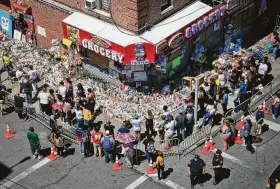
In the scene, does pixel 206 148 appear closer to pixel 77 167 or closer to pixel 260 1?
pixel 77 167

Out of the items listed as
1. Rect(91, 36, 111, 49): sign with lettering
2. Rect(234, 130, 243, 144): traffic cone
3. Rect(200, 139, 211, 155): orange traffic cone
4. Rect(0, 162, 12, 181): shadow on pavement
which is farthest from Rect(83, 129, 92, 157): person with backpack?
Rect(234, 130, 243, 144): traffic cone

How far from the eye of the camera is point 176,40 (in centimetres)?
2955

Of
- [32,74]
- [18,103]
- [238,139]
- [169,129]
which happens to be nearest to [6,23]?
[32,74]

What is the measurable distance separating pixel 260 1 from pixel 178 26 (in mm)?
8741

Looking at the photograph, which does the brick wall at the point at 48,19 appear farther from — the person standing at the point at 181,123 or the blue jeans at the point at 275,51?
the blue jeans at the point at 275,51

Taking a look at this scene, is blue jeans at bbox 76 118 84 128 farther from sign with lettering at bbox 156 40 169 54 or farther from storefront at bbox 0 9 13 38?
storefront at bbox 0 9 13 38

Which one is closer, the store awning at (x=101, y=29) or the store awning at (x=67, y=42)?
the store awning at (x=101, y=29)

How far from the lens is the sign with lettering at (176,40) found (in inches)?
1154

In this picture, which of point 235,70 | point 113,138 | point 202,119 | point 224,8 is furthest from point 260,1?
point 113,138

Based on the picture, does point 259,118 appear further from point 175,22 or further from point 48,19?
point 48,19

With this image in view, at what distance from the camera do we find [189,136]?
1072 inches

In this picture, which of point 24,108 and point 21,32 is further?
point 21,32

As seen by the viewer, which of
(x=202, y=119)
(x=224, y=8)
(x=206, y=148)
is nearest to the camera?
(x=206, y=148)

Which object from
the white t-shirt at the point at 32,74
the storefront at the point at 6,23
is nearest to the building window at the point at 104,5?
the white t-shirt at the point at 32,74
